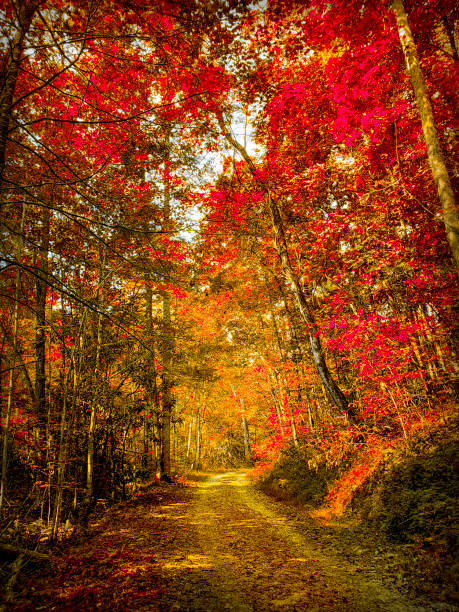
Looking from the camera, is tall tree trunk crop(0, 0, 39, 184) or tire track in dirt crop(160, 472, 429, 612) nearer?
tall tree trunk crop(0, 0, 39, 184)

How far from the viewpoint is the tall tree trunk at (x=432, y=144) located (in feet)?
12.4

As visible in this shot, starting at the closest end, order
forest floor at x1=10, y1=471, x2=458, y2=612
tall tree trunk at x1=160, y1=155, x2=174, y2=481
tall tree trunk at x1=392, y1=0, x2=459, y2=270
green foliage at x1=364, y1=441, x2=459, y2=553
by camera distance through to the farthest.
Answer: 1. forest floor at x1=10, y1=471, x2=458, y2=612
2. green foliage at x1=364, y1=441, x2=459, y2=553
3. tall tree trunk at x1=392, y1=0, x2=459, y2=270
4. tall tree trunk at x1=160, y1=155, x2=174, y2=481

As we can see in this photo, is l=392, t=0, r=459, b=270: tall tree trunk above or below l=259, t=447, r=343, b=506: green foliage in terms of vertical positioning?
above

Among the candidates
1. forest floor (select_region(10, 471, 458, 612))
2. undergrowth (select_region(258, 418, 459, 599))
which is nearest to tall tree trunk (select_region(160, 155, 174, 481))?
forest floor (select_region(10, 471, 458, 612))

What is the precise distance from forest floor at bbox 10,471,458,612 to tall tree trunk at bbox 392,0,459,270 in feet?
14.1

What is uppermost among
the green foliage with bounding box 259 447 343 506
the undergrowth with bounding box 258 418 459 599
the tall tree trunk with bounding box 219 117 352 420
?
the tall tree trunk with bounding box 219 117 352 420

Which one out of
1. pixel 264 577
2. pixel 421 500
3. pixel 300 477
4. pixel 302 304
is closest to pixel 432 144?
pixel 302 304

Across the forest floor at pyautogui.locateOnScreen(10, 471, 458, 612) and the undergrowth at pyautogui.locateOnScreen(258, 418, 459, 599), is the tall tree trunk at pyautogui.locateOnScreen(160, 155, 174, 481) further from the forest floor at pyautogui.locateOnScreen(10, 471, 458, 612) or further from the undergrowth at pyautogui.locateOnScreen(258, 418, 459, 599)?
the undergrowth at pyautogui.locateOnScreen(258, 418, 459, 599)

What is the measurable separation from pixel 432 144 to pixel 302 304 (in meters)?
4.62

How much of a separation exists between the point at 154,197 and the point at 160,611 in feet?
31.4

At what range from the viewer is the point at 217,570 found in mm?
3936

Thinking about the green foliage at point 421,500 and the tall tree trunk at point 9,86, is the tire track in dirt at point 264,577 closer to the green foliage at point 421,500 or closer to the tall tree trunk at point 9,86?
the green foliage at point 421,500

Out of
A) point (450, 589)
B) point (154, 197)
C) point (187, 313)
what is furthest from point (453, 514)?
point (187, 313)

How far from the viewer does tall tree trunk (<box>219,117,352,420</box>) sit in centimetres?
736
